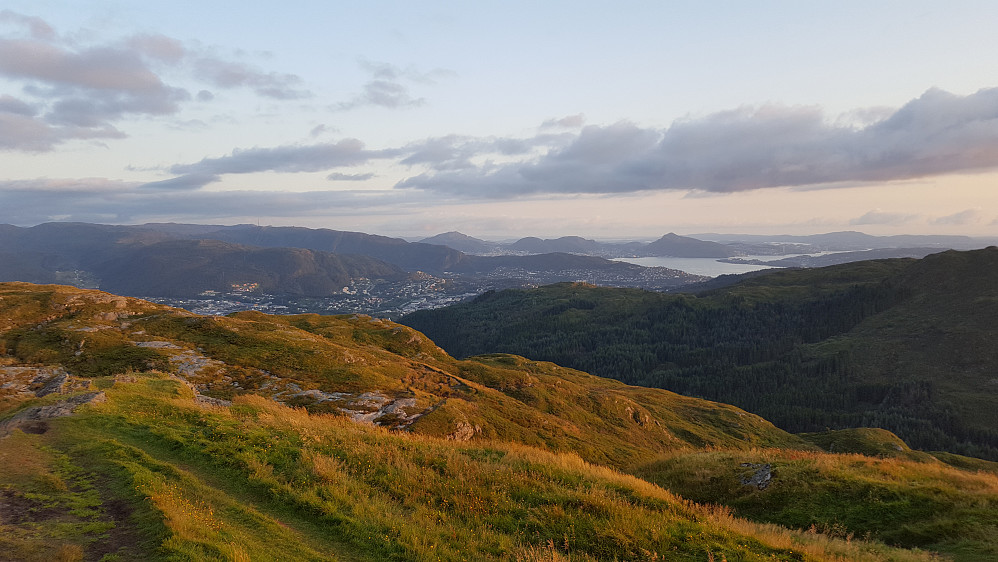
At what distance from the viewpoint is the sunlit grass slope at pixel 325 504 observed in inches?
425

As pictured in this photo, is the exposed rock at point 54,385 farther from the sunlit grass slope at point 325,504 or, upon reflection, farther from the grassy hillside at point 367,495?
the sunlit grass slope at point 325,504

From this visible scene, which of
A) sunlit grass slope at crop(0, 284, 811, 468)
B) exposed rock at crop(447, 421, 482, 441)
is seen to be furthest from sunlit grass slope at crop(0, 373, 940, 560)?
exposed rock at crop(447, 421, 482, 441)

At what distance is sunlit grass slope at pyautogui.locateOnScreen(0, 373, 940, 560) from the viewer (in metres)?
10.8

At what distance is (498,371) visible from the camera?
80.1m

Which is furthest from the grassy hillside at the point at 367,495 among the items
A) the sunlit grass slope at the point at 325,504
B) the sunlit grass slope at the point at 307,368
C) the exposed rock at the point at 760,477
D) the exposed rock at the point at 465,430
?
the exposed rock at the point at 465,430

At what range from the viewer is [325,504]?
13422 millimetres

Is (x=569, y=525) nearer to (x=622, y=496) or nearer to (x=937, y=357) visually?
(x=622, y=496)

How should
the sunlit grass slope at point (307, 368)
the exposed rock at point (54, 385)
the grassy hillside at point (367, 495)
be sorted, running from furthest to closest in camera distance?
the sunlit grass slope at point (307, 368) → the exposed rock at point (54, 385) → the grassy hillside at point (367, 495)

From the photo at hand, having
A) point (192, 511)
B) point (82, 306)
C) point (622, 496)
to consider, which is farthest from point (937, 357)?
point (82, 306)

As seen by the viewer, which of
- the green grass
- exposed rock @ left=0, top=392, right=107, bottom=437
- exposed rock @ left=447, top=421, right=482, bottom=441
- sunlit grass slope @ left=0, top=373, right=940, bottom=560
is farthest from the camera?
exposed rock @ left=447, top=421, right=482, bottom=441

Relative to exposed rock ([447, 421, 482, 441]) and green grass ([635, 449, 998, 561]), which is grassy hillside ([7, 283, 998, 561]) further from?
exposed rock ([447, 421, 482, 441])

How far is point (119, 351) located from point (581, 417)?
2572 inches

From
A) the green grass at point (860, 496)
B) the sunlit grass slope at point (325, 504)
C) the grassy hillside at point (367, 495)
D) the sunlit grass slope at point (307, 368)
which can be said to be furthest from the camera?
the sunlit grass slope at point (307, 368)

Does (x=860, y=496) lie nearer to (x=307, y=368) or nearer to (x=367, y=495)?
(x=367, y=495)
